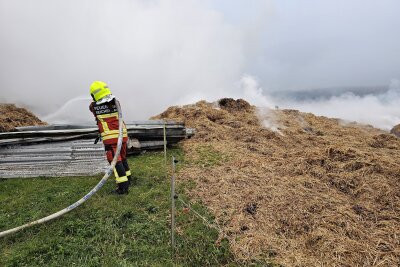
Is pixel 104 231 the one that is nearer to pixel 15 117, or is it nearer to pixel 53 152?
pixel 53 152

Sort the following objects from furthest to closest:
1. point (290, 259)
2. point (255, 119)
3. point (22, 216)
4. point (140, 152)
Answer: point (255, 119) < point (140, 152) < point (22, 216) < point (290, 259)

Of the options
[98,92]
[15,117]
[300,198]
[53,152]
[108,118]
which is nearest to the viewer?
[300,198]

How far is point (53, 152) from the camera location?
9.23m

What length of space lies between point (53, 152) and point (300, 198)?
23.9 ft

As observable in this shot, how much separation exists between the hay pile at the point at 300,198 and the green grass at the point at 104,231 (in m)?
0.66

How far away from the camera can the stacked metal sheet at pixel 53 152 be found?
8602 millimetres

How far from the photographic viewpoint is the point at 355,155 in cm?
866

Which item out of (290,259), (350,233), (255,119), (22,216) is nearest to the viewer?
(290,259)

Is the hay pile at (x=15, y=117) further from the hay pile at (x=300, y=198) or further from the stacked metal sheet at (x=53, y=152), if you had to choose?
the hay pile at (x=300, y=198)

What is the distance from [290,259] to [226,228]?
4.10 feet

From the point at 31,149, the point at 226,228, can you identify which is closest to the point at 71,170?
the point at 31,149

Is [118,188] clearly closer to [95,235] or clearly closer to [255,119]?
[95,235]

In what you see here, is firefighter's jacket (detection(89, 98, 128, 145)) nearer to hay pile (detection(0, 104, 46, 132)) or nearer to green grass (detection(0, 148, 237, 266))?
green grass (detection(0, 148, 237, 266))

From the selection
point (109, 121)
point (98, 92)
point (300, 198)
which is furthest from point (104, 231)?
point (300, 198)
